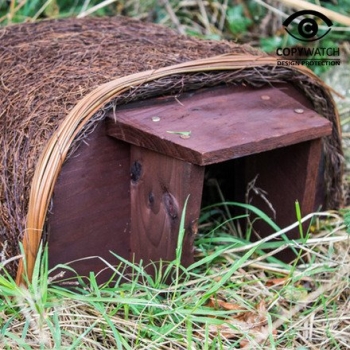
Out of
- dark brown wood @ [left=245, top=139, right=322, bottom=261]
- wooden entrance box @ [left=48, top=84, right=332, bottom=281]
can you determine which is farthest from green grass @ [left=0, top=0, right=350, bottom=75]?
wooden entrance box @ [left=48, top=84, right=332, bottom=281]

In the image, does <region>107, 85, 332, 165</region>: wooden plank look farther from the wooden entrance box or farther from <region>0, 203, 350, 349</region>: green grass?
<region>0, 203, 350, 349</region>: green grass

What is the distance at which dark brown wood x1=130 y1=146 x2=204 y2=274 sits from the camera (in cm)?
159

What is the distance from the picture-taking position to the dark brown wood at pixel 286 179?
1852 millimetres

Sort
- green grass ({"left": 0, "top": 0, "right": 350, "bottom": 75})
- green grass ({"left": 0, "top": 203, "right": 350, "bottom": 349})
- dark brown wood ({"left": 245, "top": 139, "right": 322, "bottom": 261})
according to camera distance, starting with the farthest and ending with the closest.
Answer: green grass ({"left": 0, "top": 0, "right": 350, "bottom": 75}) → dark brown wood ({"left": 245, "top": 139, "right": 322, "bottom": 261}) → green grass ({"left": 0, "top": 203, "right": 350, "bottom": 349})

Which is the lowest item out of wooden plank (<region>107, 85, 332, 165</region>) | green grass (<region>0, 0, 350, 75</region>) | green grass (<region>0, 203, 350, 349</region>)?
green grass (<region>0, 203, 350, 349</region>)

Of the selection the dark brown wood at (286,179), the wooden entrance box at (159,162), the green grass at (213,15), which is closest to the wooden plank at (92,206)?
the wooden entrance box at (159,162)

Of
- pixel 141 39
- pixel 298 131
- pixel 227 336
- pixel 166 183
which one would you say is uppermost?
pixel 141 39

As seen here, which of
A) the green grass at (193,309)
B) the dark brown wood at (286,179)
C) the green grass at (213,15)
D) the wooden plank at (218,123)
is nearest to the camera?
the green grass at (193,309)

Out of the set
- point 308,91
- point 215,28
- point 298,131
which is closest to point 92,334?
point 298,131

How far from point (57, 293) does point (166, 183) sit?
1.12ft

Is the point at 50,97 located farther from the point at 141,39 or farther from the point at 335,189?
the point at 335,189

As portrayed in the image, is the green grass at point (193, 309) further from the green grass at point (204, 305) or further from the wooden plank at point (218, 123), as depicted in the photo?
the wooden plank at point (218, 123)

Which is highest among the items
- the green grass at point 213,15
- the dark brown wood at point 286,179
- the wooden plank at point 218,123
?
the green grass at point 213,15

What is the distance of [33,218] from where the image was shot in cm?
154
